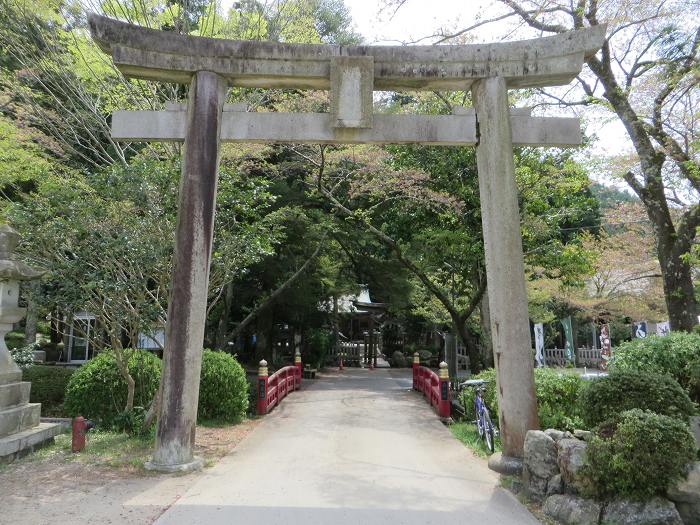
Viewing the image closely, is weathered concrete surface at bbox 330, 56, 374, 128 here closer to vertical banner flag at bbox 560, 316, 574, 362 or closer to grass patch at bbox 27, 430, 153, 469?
grass patch at bbox 27, 430, 153, 469

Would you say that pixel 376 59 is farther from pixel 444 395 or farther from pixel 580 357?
pixel 580 357

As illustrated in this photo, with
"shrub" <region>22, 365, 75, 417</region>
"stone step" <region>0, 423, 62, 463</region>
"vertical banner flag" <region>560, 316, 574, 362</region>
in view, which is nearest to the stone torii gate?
"stone step" <region>0, 423, 62, 463</region>

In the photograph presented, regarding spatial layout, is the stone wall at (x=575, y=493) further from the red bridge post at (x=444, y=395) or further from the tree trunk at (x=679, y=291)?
the tree trunk at (x=679, y=291)

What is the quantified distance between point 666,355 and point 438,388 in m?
6.26

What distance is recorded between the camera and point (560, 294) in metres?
22.0

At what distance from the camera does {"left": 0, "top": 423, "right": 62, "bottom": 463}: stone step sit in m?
7.07

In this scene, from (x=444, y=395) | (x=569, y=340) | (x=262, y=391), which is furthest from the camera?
(x=569, y=340)

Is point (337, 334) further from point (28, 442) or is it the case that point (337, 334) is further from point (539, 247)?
point (28, 442)

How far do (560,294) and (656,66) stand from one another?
12183 mm

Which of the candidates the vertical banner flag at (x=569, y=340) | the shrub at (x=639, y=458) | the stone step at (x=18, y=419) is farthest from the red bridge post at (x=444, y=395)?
the vertical banner flag at (x=569, y=340)

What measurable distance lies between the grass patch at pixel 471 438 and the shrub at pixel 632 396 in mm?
2810

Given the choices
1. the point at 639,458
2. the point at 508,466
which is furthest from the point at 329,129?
the point at 639,458

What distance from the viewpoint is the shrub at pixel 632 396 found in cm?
549

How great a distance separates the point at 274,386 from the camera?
1396 cm
